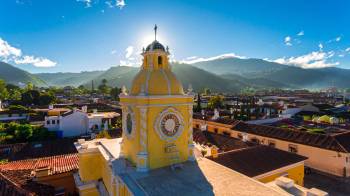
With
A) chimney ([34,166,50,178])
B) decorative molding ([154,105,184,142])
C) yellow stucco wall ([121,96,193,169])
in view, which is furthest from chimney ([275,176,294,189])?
chimney ([34,166,50,178])

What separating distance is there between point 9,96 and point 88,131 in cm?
6432

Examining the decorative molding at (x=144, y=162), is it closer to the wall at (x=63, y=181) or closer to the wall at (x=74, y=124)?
the wall at (x=63, y=181)

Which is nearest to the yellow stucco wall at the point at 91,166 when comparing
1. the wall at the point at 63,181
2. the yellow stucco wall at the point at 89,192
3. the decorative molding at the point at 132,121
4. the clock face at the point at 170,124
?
the yellow stucco wall at the point at 89,192

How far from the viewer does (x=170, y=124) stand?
10.6 meters

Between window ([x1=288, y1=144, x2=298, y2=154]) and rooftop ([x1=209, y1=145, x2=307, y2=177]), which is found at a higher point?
rooftop ([x1=209, y1=145, x2=307, y2=177])

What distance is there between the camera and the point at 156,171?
32.8ft

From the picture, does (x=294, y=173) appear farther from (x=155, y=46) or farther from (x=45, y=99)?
(x=45, y=99)

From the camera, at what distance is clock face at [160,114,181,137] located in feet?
34.3

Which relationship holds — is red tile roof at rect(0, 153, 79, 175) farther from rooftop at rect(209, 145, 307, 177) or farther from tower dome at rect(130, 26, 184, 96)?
rooftop at rect(209, 145, 307, 177)

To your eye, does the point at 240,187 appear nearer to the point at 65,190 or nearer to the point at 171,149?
the point at 171,149

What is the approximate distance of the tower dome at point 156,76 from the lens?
1044cm

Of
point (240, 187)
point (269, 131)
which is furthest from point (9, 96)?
point (240, 187)

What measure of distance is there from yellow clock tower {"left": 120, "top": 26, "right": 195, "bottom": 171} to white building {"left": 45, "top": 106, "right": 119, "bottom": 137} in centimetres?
2535

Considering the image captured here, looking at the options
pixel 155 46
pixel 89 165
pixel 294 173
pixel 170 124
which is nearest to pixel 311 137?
pixel 294 173
